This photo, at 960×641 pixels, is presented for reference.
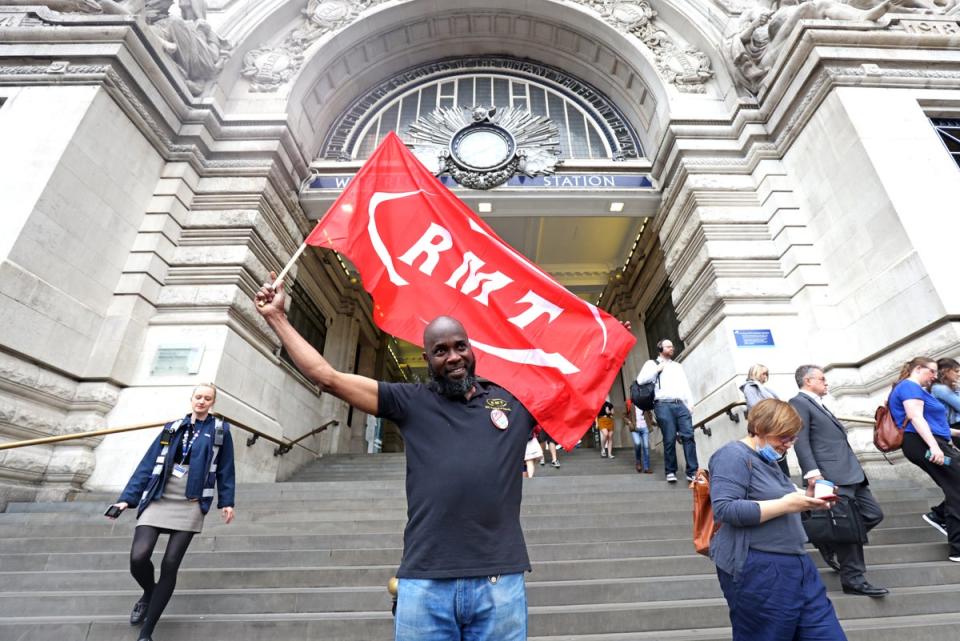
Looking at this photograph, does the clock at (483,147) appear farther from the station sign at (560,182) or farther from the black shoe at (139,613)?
the black shoe at (139,613)

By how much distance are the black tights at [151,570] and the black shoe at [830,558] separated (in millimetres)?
4813

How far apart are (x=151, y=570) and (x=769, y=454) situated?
3.98 meters

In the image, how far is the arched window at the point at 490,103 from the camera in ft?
40.3

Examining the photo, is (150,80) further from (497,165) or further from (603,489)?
(603,489)

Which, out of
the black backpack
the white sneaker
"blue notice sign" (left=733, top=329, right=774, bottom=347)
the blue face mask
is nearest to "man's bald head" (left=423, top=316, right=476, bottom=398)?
the blue face mask

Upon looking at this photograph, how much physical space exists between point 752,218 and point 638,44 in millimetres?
5204

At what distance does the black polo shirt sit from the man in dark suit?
9.25 ft

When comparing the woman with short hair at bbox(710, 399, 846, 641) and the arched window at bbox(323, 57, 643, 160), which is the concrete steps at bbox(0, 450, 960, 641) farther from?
the arched window at bbox(323, 57, 643, 160)

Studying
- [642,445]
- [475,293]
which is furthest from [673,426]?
[475,293]

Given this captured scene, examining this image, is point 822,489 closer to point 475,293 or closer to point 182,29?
point 475,293

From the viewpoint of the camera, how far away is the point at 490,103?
42.7 feet

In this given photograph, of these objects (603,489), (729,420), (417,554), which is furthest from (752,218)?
(417,554)

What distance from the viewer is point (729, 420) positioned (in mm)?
7656

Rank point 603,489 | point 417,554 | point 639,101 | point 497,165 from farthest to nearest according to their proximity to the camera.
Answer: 1. point 639,101
2. point 497,165
3. point 603,489
4. point 417,554
